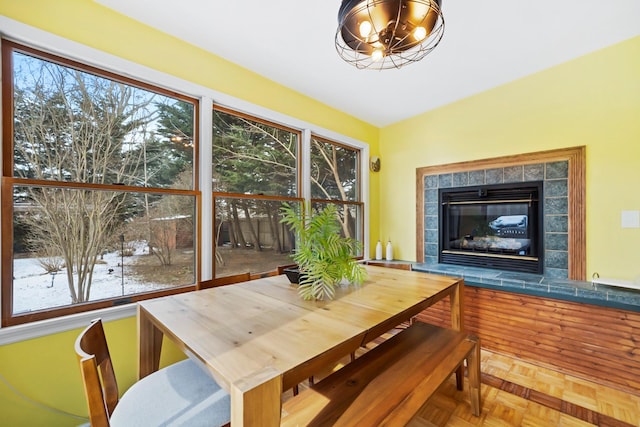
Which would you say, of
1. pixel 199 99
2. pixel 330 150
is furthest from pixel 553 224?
pixel 199 99

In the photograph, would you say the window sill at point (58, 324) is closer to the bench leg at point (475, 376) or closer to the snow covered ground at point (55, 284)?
the snow covered ground at point (55, 284)

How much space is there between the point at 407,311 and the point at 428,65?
2.12 m

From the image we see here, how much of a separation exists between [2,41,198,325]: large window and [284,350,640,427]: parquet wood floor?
1452 mm

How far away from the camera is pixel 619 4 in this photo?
176 cm

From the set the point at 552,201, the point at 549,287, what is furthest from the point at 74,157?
the point at 552,201

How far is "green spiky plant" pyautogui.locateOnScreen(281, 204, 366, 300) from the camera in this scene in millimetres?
1442

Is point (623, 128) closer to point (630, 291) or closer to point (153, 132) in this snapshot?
point (630, 291)

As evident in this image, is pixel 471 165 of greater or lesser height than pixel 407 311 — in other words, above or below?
above

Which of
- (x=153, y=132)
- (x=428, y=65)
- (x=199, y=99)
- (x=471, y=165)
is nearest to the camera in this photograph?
(x=153, y=132)

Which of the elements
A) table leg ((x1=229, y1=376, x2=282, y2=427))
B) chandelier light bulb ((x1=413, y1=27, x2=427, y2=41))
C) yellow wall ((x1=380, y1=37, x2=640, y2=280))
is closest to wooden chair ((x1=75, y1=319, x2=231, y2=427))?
table leg ((x1=229, y1=376, x2=282, y2=427))

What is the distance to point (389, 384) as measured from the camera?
1.24m

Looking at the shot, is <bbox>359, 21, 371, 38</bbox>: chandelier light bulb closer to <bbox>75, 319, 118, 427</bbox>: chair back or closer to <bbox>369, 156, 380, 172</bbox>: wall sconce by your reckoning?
<bbox>75, 319, 118, 427</bbox>: chair back

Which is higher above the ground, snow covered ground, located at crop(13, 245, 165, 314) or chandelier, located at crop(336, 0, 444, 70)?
chandelier, located at crop(336, 0, 444, 70)

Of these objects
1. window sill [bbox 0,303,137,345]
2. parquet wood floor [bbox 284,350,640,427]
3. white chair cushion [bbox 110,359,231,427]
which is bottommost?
parquet wood floor [bbox 284,350,640,427]
